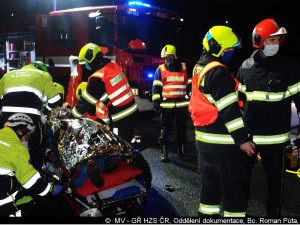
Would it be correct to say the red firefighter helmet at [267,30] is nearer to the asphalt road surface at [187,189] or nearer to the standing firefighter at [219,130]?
the standing firefighter at [219,130]

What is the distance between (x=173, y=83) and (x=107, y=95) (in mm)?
1965

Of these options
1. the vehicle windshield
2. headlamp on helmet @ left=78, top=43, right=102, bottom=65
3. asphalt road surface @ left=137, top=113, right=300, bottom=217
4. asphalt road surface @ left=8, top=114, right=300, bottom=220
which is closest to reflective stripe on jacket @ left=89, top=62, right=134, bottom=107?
headlamp on helmet @ left=78, top=43, right=102, bottom=65

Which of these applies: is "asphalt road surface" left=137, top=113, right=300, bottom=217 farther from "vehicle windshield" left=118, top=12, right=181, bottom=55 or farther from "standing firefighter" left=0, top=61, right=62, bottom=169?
"vehicle windshield" left=118, top=12, right=181, bottom=55

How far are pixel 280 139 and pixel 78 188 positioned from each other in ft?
6.58

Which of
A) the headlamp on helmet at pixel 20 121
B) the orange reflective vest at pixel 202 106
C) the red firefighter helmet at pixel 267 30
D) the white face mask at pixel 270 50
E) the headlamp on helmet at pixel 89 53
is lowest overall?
the headlamp on helmet at pixel 20 121

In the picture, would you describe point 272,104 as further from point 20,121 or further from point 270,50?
point 20,121

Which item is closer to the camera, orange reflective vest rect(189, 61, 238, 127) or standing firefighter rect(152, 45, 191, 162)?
orange reflective vest rect(189, 61, 238, 127)

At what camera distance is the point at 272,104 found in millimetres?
2980

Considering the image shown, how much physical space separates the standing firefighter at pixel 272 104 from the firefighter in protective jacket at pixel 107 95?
5.29 ft

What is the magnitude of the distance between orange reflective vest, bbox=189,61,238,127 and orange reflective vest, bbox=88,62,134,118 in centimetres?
139

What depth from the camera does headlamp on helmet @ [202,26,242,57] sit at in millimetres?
2633

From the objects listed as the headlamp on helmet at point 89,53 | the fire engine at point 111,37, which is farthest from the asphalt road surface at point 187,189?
the fire engine at point 111,37

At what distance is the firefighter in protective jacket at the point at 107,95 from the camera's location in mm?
3814

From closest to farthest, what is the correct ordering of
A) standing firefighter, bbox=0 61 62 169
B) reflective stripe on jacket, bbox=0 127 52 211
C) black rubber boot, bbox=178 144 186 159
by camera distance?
reflective stripe on jacket, bbox=0 127 52 211 → standing firefighter, bbox=0 61 62 169 → black rubber boot, bbox=178 144 186 159
